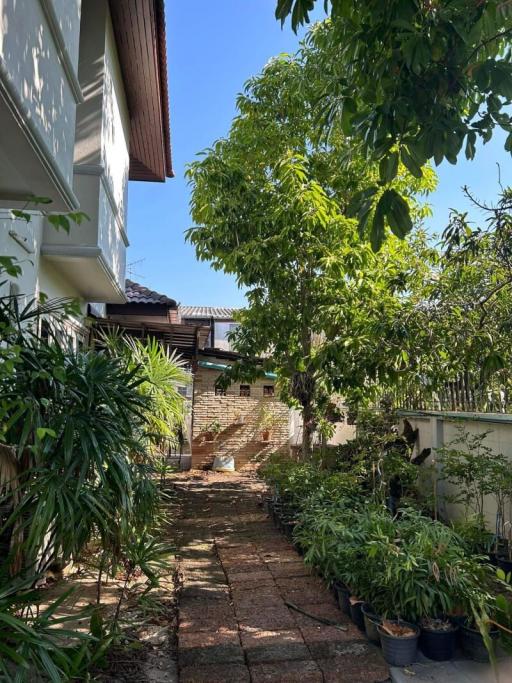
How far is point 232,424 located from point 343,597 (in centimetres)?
884

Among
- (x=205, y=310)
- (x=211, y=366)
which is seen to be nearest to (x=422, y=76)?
(x=211, y=366)

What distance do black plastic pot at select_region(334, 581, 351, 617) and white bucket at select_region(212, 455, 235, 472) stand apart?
8.26 meters

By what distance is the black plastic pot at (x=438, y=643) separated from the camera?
3432 millimetres

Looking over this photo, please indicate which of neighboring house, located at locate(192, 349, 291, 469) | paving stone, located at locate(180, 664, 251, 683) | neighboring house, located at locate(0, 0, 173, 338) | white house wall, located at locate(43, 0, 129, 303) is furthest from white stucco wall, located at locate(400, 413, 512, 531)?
neighboring house, located at locate(192, 349, 291, 469)

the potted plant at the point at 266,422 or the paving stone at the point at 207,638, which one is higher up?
the potted plant at the point at 266,422

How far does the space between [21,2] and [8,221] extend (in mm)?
1791

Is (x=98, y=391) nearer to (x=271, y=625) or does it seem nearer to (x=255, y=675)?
(x=255, y=675)

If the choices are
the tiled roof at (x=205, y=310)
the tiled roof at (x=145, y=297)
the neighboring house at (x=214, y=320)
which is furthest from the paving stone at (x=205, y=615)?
the tiled roof at (x=205, y=310)

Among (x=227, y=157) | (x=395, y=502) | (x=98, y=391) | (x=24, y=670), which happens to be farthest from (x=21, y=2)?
(x=395, y=502)

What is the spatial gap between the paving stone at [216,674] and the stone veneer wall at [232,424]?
949 cm

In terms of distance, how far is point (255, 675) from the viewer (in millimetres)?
3240

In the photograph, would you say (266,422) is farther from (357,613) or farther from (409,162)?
(409,162)

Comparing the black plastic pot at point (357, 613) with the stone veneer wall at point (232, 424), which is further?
the stone veneer wall at point (232, 424)

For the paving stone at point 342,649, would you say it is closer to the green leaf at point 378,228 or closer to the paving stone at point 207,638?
the paving stone at point 207,638
